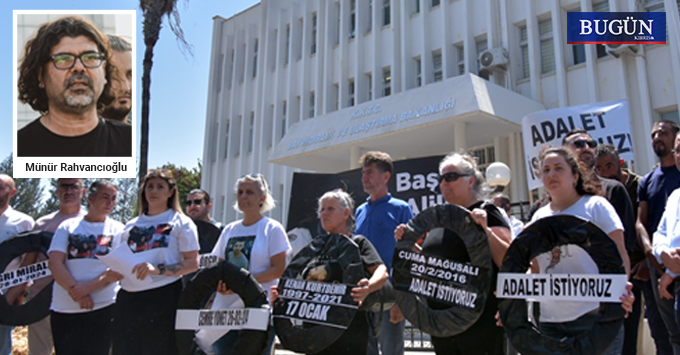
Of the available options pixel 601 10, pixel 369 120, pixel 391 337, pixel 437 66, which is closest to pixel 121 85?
pixel 369 120

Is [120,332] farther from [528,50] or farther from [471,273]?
Result: [528,50]

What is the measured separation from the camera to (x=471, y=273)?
307 cm

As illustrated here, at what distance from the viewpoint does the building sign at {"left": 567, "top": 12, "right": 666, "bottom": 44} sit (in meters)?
11.2

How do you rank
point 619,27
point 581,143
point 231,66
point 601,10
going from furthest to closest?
Answer: point 231,66
point 601,10
point 619,27
point 581,143

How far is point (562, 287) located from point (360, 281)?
118 cm

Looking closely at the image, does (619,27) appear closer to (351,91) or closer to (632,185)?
(632,185)

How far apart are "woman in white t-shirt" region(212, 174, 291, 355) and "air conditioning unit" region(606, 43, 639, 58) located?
10.4 metres

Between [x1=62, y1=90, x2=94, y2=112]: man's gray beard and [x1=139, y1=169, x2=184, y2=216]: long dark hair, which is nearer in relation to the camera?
[x1=139, y1=169, x2=184, y2=216]: long dark hair

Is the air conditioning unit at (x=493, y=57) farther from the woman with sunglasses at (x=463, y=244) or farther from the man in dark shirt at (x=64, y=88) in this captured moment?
the woman with sunglasses at (x=463, y=244)

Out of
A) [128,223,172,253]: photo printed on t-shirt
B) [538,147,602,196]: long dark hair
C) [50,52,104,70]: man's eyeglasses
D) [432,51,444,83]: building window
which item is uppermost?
[432,51,444,83]: building window

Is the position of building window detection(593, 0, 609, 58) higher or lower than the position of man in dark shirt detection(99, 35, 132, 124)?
higher

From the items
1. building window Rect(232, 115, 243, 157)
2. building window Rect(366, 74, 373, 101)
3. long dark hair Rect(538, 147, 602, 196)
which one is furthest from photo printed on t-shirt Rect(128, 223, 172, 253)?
building window Rect(232, 115, 243, 157)

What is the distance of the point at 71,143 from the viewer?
860cm

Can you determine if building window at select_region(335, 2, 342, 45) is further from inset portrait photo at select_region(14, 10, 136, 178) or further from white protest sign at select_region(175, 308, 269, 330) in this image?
→ white protest sign at select_region(175, 308, 269, 330)
